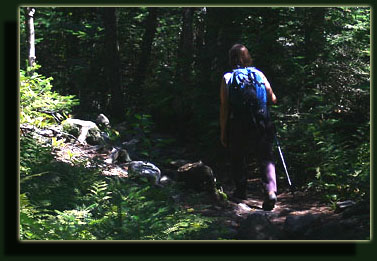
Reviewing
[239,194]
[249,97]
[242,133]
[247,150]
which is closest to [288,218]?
[239,194]

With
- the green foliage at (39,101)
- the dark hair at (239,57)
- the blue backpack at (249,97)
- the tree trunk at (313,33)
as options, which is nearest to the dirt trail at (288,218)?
the blue backpack at (249,97)

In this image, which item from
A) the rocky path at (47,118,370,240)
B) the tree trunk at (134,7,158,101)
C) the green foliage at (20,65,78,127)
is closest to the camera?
the rocky path at (47,118,370,240)

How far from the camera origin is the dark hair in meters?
4.70

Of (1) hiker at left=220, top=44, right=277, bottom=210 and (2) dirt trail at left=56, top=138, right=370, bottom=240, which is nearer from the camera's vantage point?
(2) dirt trail at left=56, top=138, right=370, bottom=240

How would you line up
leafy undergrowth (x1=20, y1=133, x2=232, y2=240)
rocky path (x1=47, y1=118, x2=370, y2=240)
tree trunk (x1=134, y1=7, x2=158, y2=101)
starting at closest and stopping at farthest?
rocky path (x1=47, y1=118, x2=370, y2=240)
leafy undergrowth (x1=20, y1=133, x2=232, y2=240)
tree trunk (x1=134, y1=7, x2=158, y2=101)

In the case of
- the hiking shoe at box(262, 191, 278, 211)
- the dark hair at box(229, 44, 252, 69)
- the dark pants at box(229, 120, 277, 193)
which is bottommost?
the hiking shoe at box(262, 191, 278, 211)

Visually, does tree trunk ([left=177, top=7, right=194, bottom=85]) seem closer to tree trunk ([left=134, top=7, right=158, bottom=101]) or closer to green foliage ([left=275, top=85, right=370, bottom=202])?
tree trunk ([left=134, top=7, right=158, bottom=101])

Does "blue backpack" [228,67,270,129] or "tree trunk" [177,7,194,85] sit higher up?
"tree trunk" [177,7,194,85]

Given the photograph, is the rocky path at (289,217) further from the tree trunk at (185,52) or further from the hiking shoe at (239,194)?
the tree trunk at (185,52)

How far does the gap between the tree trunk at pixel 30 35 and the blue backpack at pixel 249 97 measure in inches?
98.3

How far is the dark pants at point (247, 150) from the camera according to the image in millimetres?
4629

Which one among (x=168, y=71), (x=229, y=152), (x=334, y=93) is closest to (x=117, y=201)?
(x=229, y=152)

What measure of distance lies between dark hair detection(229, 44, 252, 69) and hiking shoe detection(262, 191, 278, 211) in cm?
123

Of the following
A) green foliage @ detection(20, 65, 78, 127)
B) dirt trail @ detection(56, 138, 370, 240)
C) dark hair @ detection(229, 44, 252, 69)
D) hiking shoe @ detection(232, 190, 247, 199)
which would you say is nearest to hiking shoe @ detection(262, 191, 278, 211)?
dirt trail @ detection(56, 138, 370, 240)
